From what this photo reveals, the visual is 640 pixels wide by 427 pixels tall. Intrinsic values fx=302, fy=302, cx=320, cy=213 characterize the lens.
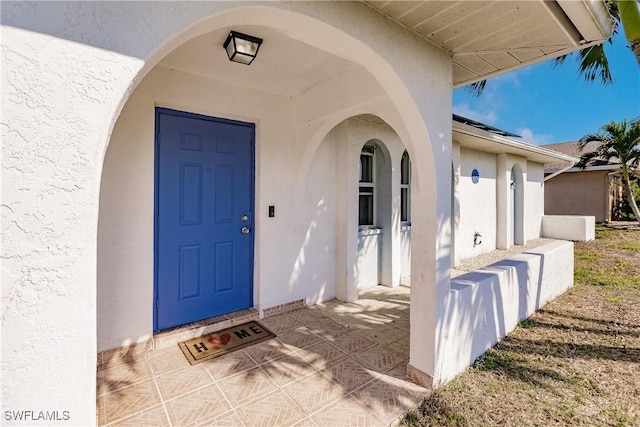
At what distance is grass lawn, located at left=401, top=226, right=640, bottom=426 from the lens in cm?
269

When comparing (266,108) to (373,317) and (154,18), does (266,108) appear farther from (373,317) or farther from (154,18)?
(373,317)

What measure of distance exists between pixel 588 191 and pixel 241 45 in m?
20.7

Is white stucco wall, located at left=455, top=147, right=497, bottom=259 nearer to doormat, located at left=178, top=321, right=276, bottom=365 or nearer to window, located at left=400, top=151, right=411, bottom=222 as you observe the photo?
window, located at left=400, top=151, right=411, bottom=222

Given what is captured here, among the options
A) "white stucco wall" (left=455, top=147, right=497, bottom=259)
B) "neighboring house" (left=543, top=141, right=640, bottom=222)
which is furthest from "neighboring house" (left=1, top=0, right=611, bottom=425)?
"neighboring house" (left=543, top=141, right=640, bottom=222)

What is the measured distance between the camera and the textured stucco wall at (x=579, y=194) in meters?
16.3

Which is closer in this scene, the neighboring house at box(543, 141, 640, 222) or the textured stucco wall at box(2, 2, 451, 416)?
the textured stucco wall at box(2, 2, 451, 416)

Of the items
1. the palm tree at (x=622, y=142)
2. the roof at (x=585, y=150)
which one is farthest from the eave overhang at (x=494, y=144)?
the roof at (x=585, y=150)

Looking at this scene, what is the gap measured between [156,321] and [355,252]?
3306 millimetres

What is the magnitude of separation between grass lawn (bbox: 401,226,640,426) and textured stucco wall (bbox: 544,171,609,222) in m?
14.4

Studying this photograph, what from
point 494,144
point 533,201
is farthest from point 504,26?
point 533,201

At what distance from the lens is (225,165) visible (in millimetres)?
4328

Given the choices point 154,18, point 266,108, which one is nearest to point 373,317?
point 266,108

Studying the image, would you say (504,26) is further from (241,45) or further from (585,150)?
(585,150)

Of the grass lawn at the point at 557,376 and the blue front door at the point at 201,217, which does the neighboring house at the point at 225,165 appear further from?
the grass lawn at the point at 557,376
